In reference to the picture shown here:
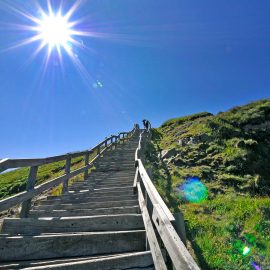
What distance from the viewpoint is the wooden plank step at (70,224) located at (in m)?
4.70

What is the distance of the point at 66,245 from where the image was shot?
4016mm

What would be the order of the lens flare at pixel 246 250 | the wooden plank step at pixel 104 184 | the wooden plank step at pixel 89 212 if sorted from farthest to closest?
the wooden plank step at pixel 104 184 < the wooden plank step at pixel 89 212 < the lens flare at pixel 246 250

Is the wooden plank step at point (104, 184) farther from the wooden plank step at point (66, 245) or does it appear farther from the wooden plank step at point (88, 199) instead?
the wooden plank step at point (66, 245)

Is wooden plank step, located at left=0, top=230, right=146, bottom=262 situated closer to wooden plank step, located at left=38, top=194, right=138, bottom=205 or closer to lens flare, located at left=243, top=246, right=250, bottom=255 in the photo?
lens flare, located at left=243, top=246, right=250, bottom=255

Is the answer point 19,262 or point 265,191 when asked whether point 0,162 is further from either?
point 265,191

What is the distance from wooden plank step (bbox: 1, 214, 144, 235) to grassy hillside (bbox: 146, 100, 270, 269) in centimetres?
174

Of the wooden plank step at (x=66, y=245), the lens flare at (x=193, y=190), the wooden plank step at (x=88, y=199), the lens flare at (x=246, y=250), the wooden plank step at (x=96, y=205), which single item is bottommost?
the lens flare at (x=246, y=250)

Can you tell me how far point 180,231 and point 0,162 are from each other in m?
3.32

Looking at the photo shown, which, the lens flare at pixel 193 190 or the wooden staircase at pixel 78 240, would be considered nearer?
the wooden staircase at pixel 78 240

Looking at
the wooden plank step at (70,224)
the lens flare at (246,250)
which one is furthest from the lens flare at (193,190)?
the wooden plank step at (70,224)

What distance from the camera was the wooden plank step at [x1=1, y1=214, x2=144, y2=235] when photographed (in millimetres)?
4699

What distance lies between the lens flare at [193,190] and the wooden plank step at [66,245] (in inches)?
203

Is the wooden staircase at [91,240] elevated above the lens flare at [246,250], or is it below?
above

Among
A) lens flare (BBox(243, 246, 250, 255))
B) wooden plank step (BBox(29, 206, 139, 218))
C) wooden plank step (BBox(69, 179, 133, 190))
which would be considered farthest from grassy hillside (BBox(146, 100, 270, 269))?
wooden plank step (BBox(29, 206, 139, 218))
